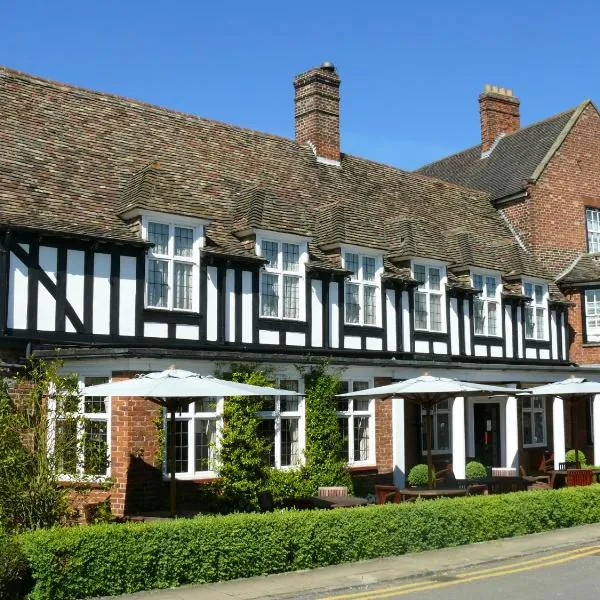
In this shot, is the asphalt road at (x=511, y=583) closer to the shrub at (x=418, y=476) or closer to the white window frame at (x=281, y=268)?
the shrub at (x=418, y=476)

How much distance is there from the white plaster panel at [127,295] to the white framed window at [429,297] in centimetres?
826

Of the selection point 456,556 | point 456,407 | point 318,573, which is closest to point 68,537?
point 318,573

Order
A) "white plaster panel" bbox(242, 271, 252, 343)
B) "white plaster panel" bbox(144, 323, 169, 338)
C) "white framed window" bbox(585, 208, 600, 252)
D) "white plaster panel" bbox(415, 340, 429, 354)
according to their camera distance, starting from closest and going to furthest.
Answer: "white plaster panel" bbox(144, 323, 169, 338) → "white plaster panel" bbox(242, 271, 252, 343) → "white plaster panel" bbox(415, 340, 429, 354) → "white framed window" bbox(585, 208, 600, 252)

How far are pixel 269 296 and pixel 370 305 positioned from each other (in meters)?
3.16

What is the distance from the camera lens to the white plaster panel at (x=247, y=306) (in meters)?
19.4

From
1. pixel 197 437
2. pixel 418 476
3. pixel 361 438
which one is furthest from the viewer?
pixel 418 476

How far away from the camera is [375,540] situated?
1241 centimetres

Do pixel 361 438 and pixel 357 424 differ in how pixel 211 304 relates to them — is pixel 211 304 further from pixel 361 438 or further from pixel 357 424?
pixel 361 438

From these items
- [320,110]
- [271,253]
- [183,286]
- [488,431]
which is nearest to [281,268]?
[271,253]

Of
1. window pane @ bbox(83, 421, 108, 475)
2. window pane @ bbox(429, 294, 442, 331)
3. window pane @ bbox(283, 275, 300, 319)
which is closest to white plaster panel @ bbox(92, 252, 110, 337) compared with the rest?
window pane @ bbox(283, 275, 300, 319)

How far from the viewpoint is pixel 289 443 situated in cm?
1867

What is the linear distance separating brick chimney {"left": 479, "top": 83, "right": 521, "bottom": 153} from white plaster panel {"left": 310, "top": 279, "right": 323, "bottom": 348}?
14.3 metres

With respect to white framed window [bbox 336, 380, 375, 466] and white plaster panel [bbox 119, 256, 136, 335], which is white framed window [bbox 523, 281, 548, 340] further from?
white plaster panel [bbox 119, 256, 136, 335]

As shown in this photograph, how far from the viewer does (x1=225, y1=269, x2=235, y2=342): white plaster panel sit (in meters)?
19.1
